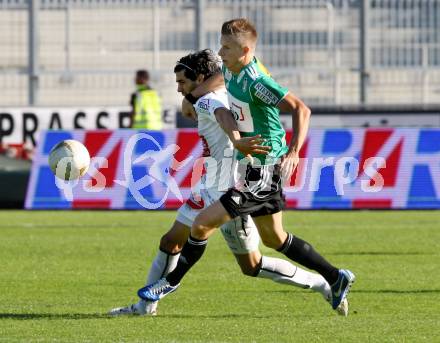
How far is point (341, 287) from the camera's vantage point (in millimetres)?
8727

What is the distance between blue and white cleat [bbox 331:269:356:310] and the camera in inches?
344

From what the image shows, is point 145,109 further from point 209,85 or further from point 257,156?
point 257,156

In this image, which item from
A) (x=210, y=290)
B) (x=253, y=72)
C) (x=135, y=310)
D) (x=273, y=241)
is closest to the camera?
(x=253, y=72)

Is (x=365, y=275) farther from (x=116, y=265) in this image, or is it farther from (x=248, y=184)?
(x=248, y=184)

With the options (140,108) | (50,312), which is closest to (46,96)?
(140,108)

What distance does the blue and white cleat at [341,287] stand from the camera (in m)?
8.73

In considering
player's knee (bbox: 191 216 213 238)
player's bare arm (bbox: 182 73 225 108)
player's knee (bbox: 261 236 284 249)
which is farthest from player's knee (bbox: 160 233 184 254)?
player's bare arm (bbox: 182 73 225 108)

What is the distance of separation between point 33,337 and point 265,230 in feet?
5.87

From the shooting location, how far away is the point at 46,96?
2450 centimetres

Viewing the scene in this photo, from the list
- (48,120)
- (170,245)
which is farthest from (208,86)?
(48,120)

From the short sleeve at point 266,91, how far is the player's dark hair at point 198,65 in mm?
686

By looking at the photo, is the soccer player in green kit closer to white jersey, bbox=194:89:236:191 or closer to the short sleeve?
the short sleeve

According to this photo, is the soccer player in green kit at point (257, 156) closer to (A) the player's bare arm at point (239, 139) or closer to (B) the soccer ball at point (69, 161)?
(A) the player's bare arm at point (239, 139)

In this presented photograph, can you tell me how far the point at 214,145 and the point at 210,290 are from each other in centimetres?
183
